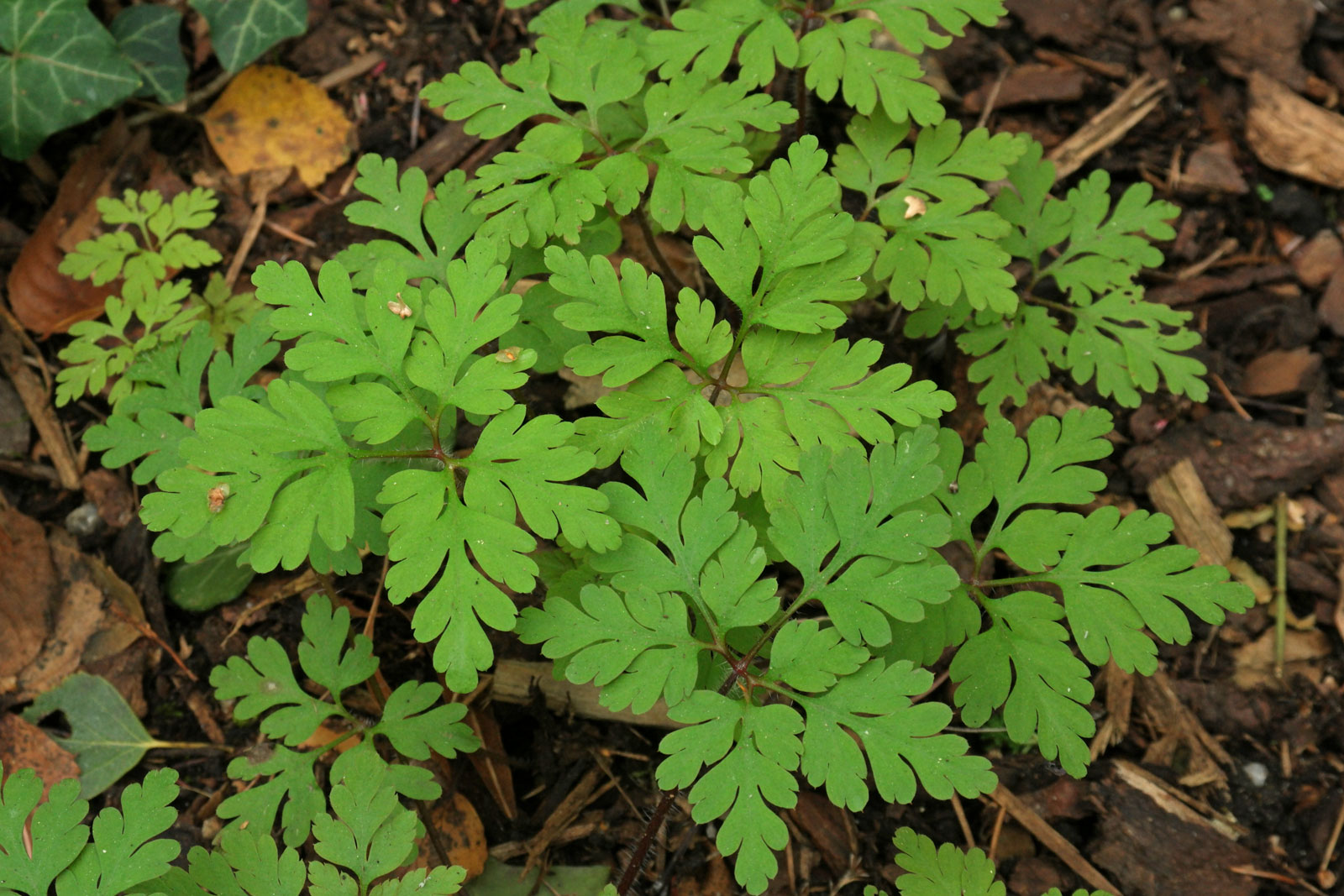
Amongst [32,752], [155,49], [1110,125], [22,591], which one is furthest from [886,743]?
[155,49]

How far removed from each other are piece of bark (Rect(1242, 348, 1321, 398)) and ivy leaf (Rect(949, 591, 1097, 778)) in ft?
5.99

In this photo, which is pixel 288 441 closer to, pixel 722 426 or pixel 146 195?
pixel 722 426

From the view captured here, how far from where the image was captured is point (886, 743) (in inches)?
84.5

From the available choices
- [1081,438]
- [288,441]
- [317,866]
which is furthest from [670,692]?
[1081,438]

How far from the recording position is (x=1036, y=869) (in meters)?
2.92

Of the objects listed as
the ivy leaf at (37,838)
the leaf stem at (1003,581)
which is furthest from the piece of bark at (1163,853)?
the ivy leaf at (37,838)

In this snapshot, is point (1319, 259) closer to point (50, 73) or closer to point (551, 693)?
point (551, 693)

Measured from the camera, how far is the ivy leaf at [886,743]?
2.11 m

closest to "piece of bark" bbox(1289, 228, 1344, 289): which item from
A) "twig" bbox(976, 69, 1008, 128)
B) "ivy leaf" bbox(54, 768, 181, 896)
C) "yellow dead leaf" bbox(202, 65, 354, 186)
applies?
"twig" bbox(976, 69, 1008, 128)

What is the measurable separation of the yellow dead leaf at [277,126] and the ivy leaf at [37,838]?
2395mm

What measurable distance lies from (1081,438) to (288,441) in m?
2.02

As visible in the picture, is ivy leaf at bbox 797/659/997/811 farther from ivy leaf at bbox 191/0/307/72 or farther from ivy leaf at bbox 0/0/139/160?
ivy leaf at bbox 0/0/139/160

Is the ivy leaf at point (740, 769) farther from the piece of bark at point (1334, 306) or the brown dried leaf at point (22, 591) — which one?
the piece of bark at point (1334, 306)

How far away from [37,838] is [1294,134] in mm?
4728
